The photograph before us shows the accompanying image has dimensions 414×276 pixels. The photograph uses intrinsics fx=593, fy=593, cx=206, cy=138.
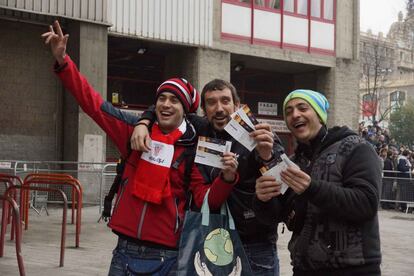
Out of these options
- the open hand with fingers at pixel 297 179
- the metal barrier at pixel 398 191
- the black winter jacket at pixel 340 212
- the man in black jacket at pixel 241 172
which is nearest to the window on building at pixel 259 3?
the metal barrier at pixel 398 191

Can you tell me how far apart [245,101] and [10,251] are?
16.7 meters

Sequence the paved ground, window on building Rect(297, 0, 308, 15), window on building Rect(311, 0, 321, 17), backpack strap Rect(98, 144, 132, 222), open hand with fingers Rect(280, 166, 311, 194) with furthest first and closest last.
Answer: window on building Rect(311, 0, 321, 17)
window on building Rect(297, 0, 308, 15)
the paved ground
backpack strap Rect(98, 144, 132, 222)
open hand with fingers Rect(280, 166, 311, 194)

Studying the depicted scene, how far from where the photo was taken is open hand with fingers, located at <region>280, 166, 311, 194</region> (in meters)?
2.84

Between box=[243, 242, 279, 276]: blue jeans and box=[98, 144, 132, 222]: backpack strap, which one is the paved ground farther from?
box=[243, 242, 279, 276]: blue jeans

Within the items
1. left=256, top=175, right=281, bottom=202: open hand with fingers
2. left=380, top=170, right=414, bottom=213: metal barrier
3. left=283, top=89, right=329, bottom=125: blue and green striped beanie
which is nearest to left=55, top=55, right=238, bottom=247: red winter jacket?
left=256, top=175, right=281, bottom=202: open hand with fingers

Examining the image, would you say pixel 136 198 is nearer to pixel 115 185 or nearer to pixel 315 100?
pixel 115 185

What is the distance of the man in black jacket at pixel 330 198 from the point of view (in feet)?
9.44

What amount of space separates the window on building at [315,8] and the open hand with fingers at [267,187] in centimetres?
1859

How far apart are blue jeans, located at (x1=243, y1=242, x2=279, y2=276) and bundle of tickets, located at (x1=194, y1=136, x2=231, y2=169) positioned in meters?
0.62

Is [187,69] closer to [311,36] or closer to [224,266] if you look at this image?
[311,36]

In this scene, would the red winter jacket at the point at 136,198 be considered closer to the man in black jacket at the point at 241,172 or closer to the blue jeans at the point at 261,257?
the man in black jacket at the point at 241,172

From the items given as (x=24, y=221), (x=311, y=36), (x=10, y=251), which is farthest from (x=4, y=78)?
(x=311, y=36)

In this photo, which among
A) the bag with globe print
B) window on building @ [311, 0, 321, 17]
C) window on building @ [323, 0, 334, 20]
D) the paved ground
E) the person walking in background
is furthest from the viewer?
window on building @ [323, 0, 334, 20]

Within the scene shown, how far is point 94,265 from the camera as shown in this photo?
728 centimetres
